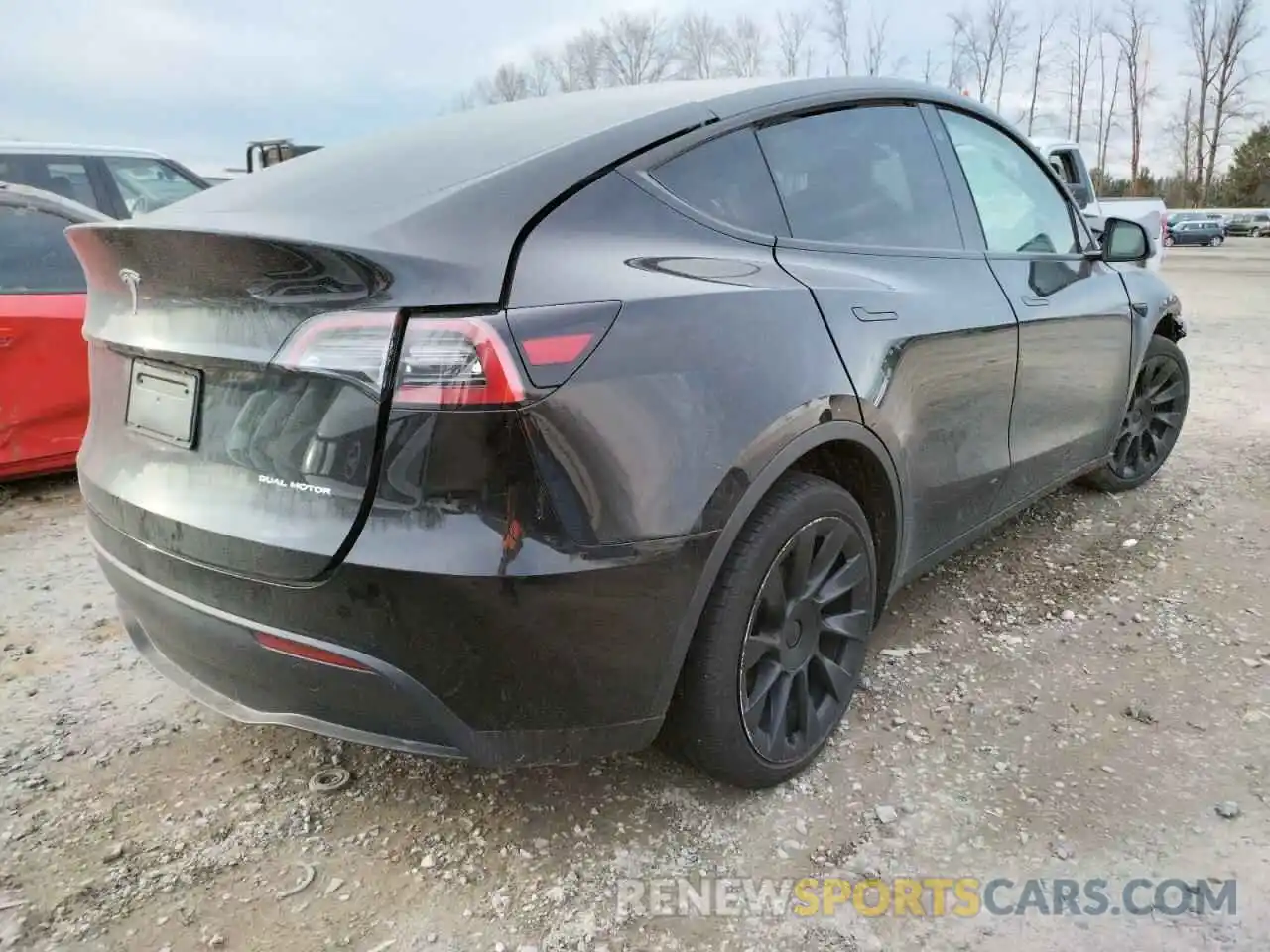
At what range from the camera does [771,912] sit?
1902 mm

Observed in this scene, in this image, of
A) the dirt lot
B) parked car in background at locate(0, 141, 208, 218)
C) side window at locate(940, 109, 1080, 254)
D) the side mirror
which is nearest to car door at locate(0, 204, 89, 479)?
the dirt lot

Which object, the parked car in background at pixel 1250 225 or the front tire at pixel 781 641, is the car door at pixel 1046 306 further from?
the parked car in background at pixel 1250 225

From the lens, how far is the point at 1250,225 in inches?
1834

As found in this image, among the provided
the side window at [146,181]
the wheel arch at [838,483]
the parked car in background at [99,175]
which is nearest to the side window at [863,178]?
the wheel arch at [838,483]

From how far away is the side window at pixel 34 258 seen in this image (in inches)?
171

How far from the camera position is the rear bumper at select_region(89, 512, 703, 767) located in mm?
1658

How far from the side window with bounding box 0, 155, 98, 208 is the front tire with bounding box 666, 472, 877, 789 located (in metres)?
6.76

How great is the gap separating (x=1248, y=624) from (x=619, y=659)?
2.44 metres

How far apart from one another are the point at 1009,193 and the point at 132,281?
2.73 metres

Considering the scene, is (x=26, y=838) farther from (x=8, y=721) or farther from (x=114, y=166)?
(x=114, y=166)

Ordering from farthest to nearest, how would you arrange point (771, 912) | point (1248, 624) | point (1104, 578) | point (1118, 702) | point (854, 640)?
point (1104, 578) < point (1248, 624) < point (1118, 702) < point (854, 640) < point (771, 912)

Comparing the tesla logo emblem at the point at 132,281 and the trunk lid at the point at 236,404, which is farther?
the tesla logo emblem at the point at 132,281

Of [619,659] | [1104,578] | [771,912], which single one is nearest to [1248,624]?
[1104,578]

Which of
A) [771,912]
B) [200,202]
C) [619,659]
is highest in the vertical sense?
[200,202]
